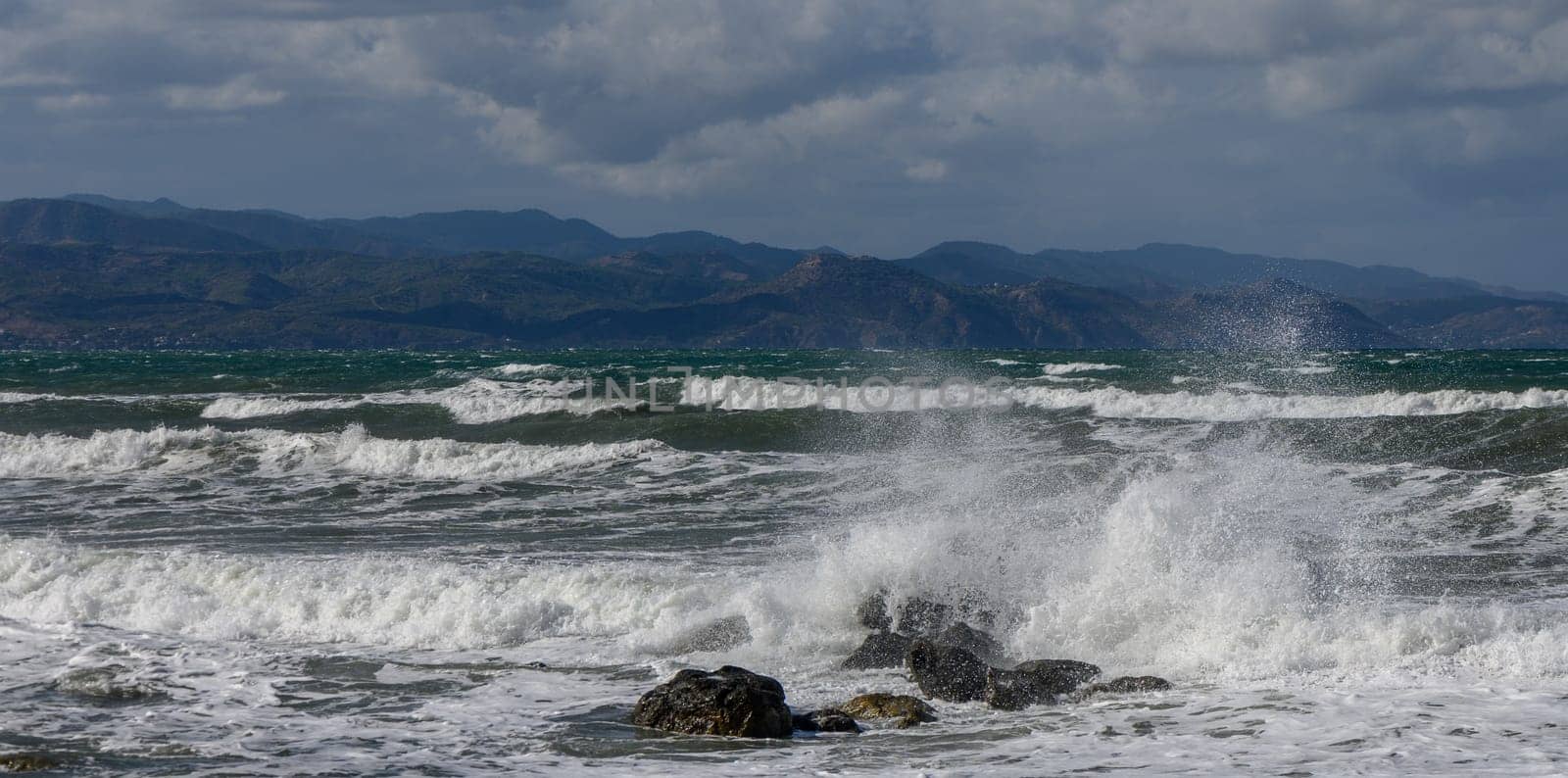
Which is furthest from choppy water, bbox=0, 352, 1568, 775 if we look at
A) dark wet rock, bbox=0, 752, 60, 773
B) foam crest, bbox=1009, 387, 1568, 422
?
foam crest, bbox=1009, 387, 1568, 422

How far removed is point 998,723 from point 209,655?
7.41 metres

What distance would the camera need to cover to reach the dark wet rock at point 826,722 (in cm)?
941

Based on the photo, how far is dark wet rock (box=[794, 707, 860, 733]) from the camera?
9414mm

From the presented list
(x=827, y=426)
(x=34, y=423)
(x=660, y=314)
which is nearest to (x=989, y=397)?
(x=827, y=426)

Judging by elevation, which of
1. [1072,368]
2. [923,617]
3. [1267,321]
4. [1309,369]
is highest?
[1267,321]

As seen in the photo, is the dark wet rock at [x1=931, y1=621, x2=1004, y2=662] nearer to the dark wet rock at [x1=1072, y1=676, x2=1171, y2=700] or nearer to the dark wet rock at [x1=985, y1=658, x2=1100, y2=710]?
the dark wet rock at [x1=985, y1=658, x2=1100, y2=710]

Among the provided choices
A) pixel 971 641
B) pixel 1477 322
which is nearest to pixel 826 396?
pixel 971 641

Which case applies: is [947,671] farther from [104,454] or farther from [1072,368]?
[1072,368]

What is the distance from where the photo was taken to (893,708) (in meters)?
9.71

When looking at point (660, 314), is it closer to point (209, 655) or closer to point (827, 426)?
point (827, 426)

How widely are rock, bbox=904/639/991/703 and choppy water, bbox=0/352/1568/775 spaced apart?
1.56ft

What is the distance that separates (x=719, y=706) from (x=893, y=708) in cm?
130

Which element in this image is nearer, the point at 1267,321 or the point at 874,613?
the point at 874,613

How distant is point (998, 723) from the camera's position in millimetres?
9555
